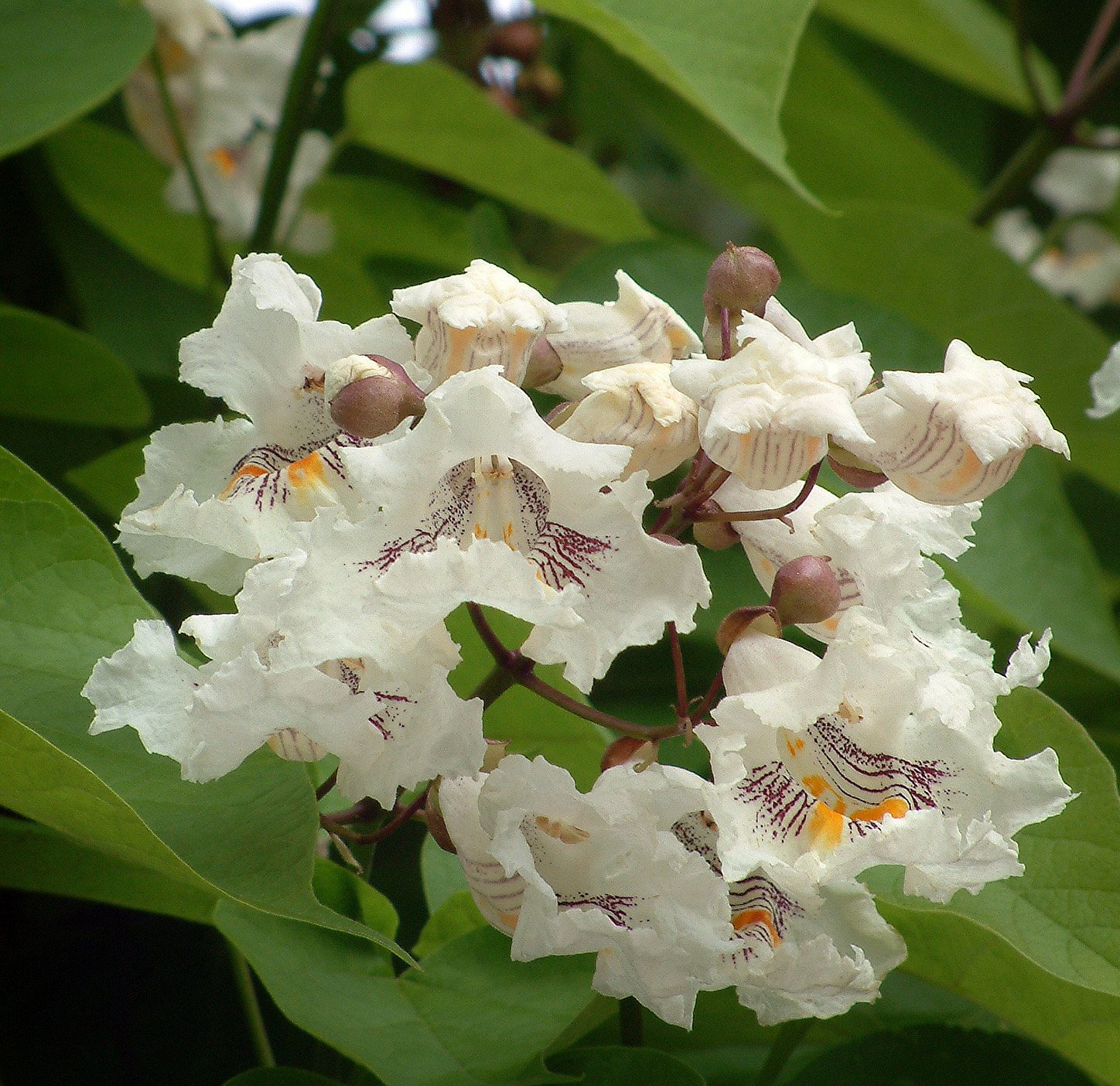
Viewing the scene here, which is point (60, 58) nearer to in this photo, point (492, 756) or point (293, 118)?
point (293, 118)

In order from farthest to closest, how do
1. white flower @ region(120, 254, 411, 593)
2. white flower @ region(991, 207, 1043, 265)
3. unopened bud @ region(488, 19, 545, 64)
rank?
white flower @ region(991, 207, 1043, 265) → unopened bud @ region(488, 19, 545, 64) → white flower @ region(120, 254, 411, 593)

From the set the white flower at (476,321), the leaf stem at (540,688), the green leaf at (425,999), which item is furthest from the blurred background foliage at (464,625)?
the white flower at (476,321)

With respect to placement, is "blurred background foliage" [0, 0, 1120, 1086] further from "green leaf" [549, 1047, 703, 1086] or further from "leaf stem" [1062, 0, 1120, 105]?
"leaf stem" [1062, 0, 1120, 105]

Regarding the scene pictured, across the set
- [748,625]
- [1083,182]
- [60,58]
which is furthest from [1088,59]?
[748,625]

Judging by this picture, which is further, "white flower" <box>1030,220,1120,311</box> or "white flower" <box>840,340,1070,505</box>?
"white flower" <box>1030,220,1120,311</box>

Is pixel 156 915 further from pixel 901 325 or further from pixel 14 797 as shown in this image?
pixel 901 325

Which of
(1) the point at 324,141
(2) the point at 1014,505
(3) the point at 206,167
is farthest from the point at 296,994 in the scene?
(1) the point at 324,141

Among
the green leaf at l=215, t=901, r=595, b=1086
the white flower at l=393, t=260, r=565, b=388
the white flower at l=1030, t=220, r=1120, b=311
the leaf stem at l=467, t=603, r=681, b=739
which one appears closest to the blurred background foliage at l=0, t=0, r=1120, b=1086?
the green leaf at l=215, t=901, r=595, b=1086

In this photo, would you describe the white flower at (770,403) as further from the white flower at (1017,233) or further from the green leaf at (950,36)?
the white flower at (1017,233)

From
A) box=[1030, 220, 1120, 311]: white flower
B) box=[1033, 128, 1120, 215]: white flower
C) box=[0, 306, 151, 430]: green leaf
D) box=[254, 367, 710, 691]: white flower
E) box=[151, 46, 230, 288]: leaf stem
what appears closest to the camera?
box=[254, 367, 710, 691]: white flower
